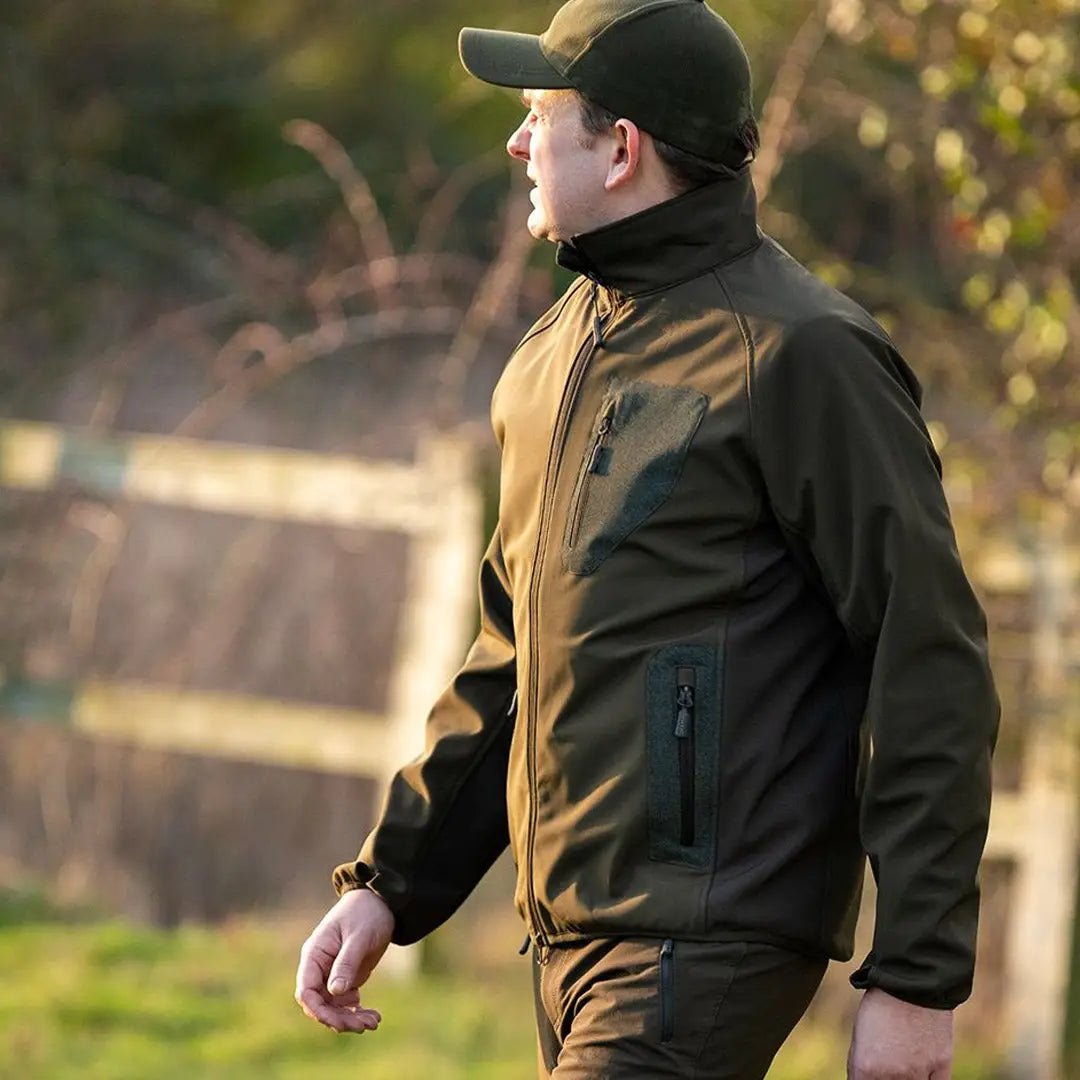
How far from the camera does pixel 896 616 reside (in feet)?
7.39

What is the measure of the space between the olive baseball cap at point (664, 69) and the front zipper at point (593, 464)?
1.11 feet

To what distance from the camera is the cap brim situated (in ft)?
8.19

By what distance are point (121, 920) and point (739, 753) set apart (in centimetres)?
441

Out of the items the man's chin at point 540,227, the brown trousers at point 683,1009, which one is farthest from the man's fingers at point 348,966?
the man's chin at point 540,227

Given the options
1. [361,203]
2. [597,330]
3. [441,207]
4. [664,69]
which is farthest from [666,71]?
[441,207]

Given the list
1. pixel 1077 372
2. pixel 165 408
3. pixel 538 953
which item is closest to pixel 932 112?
pixel 1077 372

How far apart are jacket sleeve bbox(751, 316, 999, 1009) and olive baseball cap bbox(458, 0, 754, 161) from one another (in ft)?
1.02

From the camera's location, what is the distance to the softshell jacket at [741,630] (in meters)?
2.25

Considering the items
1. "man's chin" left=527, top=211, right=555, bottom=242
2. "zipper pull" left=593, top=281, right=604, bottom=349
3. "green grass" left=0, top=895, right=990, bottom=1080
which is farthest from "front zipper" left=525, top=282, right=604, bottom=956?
"green grass" left=0, top=895, right=990, bottom=1080

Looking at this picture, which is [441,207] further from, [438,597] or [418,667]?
[418,667]

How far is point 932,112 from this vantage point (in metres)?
5.13

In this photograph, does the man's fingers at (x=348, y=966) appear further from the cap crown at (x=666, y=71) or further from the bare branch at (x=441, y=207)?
the bare branch at (x=441, y=207)

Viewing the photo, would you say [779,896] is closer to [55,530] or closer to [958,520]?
[958,520]

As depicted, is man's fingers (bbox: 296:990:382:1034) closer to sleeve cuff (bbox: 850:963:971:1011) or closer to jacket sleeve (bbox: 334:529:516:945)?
jacket sleeve (bbox: 334:529:516:945)
